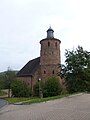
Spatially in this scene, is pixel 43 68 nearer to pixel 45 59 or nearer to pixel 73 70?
pixel 45 59

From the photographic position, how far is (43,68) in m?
59.9

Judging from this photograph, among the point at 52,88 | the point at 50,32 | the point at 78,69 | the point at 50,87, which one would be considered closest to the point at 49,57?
the point at 50,32

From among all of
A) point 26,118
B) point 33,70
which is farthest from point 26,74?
point 26,118

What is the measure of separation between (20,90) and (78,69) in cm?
2171

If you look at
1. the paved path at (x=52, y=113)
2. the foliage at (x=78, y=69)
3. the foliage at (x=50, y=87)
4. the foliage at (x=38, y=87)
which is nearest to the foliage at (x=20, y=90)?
the foliage at (x=38, y=87)

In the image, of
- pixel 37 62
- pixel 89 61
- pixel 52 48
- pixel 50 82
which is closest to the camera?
pixel 89 61

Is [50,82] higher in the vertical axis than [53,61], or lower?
lower

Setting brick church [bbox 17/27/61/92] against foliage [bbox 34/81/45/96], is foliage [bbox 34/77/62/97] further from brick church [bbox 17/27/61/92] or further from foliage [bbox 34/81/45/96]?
brick church [bbox 17/27/61/92]

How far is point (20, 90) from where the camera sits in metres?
58.1

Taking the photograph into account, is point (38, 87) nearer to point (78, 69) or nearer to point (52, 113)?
point (78, 69)

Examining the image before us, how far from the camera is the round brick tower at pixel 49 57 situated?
2334 inches

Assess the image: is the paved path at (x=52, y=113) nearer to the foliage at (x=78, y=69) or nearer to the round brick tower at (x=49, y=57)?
the foliage at (x=78, y=69)

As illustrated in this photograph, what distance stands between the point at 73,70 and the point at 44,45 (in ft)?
65.9

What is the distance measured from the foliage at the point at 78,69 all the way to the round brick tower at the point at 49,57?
50.8ft
